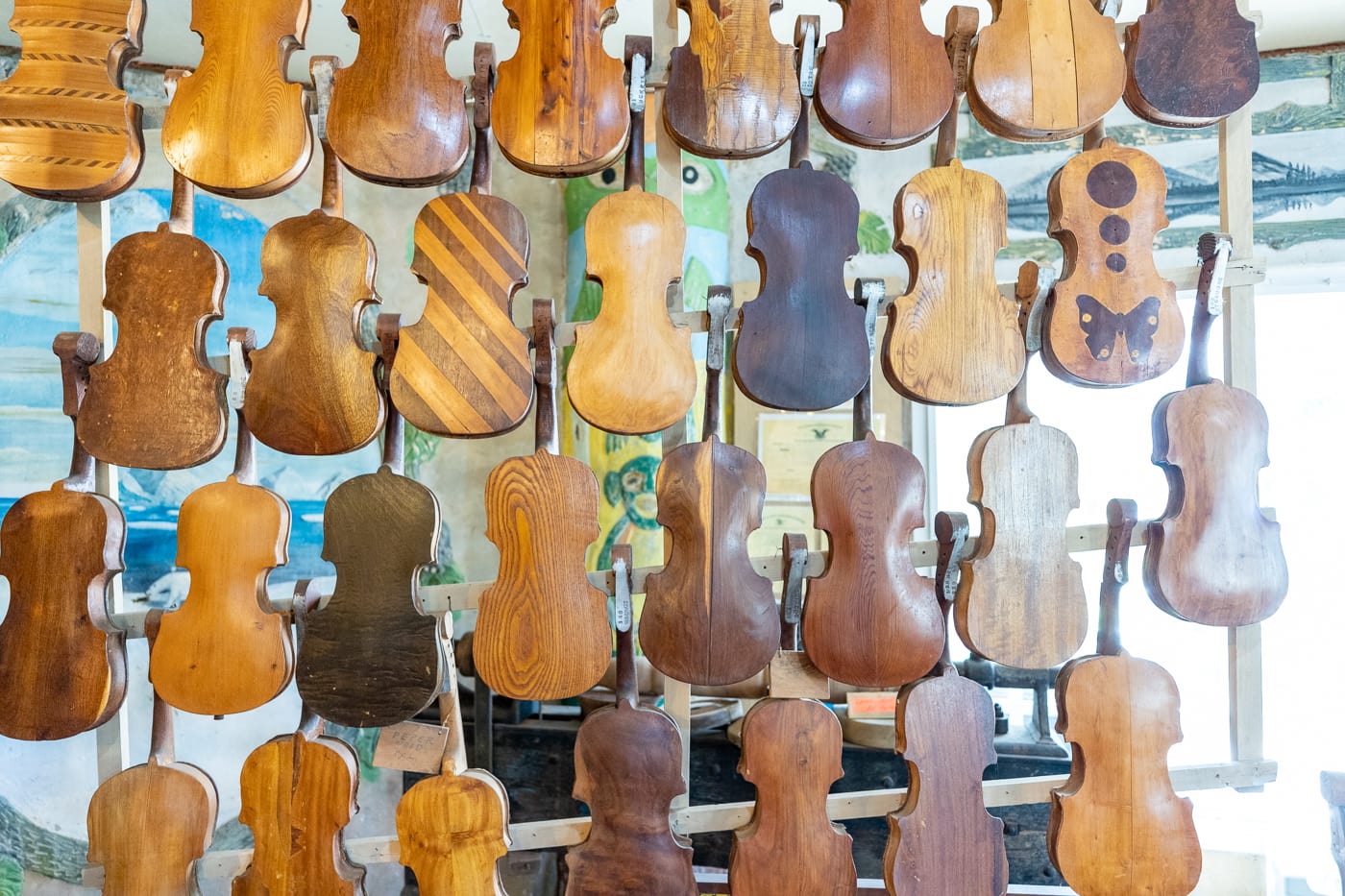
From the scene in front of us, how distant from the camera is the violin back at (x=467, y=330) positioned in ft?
5.44

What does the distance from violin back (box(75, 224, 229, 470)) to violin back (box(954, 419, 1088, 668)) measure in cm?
139

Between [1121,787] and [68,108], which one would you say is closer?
[1121,787]

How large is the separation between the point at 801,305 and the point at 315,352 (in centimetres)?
90

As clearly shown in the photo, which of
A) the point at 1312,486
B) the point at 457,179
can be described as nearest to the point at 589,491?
the point at 457,179

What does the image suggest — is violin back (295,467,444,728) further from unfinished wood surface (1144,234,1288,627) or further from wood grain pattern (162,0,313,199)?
unfinished wood surface (1144,234,1288,627)

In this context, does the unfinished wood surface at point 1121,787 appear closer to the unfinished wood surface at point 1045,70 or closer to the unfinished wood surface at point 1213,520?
the unfinished wood surface at point 1213,520

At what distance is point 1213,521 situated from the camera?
5.41 feet

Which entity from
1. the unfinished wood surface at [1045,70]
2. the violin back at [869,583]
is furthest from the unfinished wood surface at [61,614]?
the unfinished wood surface at [1045,70]

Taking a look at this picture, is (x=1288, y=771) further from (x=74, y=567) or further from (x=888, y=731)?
(x=74, y=567)

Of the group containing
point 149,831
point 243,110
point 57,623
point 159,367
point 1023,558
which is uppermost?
point 243,110

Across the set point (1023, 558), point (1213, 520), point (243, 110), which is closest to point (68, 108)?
point (243, 110)

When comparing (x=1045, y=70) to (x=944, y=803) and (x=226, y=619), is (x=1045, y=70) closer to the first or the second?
(x=944, y=803)

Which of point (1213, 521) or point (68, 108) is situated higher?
point (68, 108)

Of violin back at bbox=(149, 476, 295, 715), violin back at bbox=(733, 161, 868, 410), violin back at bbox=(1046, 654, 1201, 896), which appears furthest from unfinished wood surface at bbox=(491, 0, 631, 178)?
violin back at bbox=(1046, 654, 1201, 896)
